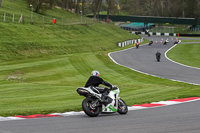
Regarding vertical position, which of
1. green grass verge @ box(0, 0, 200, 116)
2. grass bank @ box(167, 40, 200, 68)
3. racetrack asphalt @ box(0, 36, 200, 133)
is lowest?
grass bank @ box(167, 40, 200, 68)

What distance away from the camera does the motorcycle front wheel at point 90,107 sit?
43.7 ft

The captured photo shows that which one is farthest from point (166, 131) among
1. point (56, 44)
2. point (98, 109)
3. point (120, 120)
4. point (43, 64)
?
point (56, 44)

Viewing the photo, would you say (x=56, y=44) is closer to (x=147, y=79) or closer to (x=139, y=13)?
(x=147, y=79)

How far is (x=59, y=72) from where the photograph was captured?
3497cm

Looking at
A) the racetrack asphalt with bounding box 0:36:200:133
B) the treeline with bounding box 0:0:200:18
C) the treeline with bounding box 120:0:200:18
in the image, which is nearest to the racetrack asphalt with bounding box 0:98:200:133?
the racetrack asphalt with bounding box 0:36:200:133

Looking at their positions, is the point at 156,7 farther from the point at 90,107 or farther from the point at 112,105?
the point at 90,107

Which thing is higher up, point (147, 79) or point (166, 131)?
point (166, 131)

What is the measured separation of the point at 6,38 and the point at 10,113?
125 feet

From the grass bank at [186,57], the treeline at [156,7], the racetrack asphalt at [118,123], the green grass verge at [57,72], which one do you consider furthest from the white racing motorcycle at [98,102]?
the treeline at [156,7]

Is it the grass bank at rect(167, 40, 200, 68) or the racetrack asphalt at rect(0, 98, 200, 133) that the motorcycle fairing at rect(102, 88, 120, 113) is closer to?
the racetrack asphalt at rect(0, 98, 200, 133)

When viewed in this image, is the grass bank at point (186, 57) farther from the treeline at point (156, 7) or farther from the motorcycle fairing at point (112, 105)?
the treeline at point (156, 7)

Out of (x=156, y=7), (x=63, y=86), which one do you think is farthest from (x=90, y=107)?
(x=156, y=7)

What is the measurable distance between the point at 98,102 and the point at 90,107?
43cm

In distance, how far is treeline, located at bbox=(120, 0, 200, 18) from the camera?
504 ft
